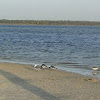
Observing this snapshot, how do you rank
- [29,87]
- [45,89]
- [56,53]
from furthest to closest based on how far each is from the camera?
[56,53] < [29,87] < [45,89]

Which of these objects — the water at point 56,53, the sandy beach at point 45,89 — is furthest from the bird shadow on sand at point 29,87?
the water at point 56,53

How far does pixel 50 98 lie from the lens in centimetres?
969

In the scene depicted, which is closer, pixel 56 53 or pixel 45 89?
pixel 45 89

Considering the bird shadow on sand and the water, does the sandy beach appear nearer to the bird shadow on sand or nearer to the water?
the bird shadow on sand

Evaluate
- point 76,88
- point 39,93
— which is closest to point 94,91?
point 76,88

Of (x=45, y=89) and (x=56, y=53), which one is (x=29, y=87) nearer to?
(x=45, y=89)

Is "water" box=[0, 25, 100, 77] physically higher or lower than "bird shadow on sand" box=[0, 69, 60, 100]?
lower

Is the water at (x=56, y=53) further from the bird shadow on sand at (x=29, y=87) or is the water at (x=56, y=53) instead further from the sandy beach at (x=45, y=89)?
the bird shadow on sand at (x=29, y=87)

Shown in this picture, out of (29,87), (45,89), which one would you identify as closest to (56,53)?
(29,87)

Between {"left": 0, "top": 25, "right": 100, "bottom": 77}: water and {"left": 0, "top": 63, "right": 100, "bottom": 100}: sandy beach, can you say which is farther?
{"left": 0, "top": 25, "right": 100, "bottom": 77}: water

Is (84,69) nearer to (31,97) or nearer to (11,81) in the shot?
(11,81)

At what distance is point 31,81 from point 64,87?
163 centimetres

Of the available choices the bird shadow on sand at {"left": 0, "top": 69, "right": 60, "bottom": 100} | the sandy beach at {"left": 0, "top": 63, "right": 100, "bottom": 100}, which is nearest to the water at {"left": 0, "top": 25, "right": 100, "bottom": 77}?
the sandy beach at {"left": 0, "top": 63, "right": 100, "bottom": 100}

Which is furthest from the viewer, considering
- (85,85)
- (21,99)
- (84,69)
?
(84,69)
